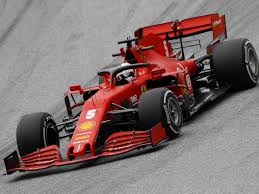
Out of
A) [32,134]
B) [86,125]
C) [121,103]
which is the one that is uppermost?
[121,103]

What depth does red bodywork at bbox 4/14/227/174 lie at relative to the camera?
10.2 meters

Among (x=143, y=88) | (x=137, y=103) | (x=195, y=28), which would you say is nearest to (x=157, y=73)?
(x=143, y=88)

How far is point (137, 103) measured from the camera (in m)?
11.4

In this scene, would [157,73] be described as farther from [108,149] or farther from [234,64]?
[108,149]

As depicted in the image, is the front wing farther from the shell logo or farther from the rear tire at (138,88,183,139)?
the shell logo

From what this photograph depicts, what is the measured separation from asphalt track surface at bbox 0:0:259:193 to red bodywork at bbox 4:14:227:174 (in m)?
0.18

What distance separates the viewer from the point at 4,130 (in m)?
15.4

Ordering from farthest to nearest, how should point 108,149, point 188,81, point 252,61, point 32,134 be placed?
1. point 252,61
2. point 188,81
3. point 32,134
4. point 108,149

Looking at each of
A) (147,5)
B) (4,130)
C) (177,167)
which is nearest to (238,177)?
(177,167)

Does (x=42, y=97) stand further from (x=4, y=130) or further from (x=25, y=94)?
(x=4, y=130)

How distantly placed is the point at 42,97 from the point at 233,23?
4.99 meters

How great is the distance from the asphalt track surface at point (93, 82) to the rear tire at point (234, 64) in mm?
205

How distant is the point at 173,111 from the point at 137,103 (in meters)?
0.76

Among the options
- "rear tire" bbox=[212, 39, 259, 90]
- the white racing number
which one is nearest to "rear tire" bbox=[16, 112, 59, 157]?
the white racing number
